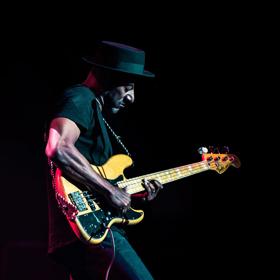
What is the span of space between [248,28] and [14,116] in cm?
275

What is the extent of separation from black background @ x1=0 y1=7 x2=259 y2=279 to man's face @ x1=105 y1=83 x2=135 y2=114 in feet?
4.76

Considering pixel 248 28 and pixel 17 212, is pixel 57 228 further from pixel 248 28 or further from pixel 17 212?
pixel 248 28

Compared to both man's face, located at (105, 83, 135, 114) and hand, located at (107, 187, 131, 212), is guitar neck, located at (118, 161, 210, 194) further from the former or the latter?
man's face, located at (105, 83, 135, 114)

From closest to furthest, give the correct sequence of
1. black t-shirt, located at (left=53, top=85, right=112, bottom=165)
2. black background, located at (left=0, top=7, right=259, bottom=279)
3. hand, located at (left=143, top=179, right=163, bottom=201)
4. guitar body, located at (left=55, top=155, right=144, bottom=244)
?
guitar body, located at (left=55, top=155, right=144, bottom=244) < black t-shirt, located at (left=53, top=85, right=112, bottom=165) < hand, located at (left=143, top=179, right=163, bottom=201) < black background, located at (left=0, top=7, right=259, bottom=279)

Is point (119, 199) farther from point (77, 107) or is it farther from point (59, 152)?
point (77, 107)

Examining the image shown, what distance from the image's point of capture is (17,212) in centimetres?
392

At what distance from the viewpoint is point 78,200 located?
7.30 feet

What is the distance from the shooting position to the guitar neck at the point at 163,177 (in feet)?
8.52

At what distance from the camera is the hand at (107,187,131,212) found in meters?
2.31

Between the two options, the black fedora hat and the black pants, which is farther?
the black fedora hat

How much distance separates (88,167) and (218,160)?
1.79 metres

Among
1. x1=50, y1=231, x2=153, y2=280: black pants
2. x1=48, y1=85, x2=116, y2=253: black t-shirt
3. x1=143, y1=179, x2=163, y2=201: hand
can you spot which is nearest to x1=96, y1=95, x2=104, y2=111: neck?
x1=48, y1=85, x2=116, y2=253: black t-shirt

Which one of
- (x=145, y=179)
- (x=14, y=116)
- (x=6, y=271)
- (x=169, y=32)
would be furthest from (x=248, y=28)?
(x=6, y=271)

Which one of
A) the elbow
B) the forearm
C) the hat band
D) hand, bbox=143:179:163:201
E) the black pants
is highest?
the hat band
